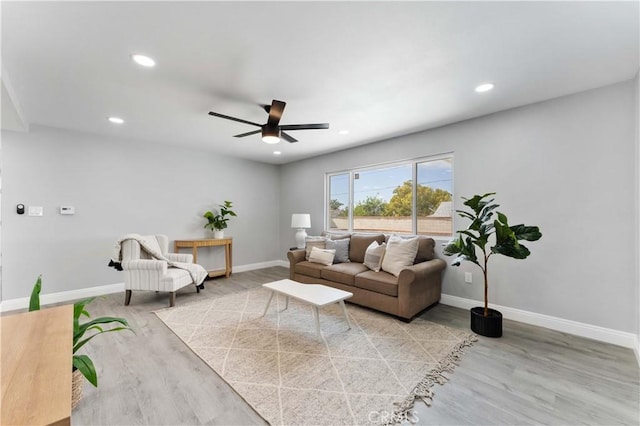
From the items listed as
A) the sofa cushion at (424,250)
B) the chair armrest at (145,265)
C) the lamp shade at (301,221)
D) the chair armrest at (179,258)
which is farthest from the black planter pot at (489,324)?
the chair armrest at (179,258)

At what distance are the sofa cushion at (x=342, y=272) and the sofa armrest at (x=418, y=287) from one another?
71cm

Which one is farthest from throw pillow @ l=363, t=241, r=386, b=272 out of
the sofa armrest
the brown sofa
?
the sofa armrest

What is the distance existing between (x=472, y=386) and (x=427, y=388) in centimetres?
35

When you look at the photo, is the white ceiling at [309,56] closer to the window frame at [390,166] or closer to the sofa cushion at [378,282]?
the window frame at [390,166]

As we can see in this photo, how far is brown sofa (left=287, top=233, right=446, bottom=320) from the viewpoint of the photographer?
2994mm

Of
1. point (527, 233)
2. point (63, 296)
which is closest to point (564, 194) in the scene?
point (527, 233)

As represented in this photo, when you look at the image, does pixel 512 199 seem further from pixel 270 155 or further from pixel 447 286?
pixel 270 155

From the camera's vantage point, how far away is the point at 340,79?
2500 millimetres

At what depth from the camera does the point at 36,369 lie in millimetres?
700

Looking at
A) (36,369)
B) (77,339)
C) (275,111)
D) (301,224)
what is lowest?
(77,339)

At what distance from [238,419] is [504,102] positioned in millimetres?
3808

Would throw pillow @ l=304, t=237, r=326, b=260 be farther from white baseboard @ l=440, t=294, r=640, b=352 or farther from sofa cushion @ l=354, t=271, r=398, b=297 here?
white baseboard @ l=440, t=294, r=640, b=352

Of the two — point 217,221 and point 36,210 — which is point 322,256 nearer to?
point 217,221

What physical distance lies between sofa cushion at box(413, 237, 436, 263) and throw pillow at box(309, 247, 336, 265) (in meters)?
1.22
